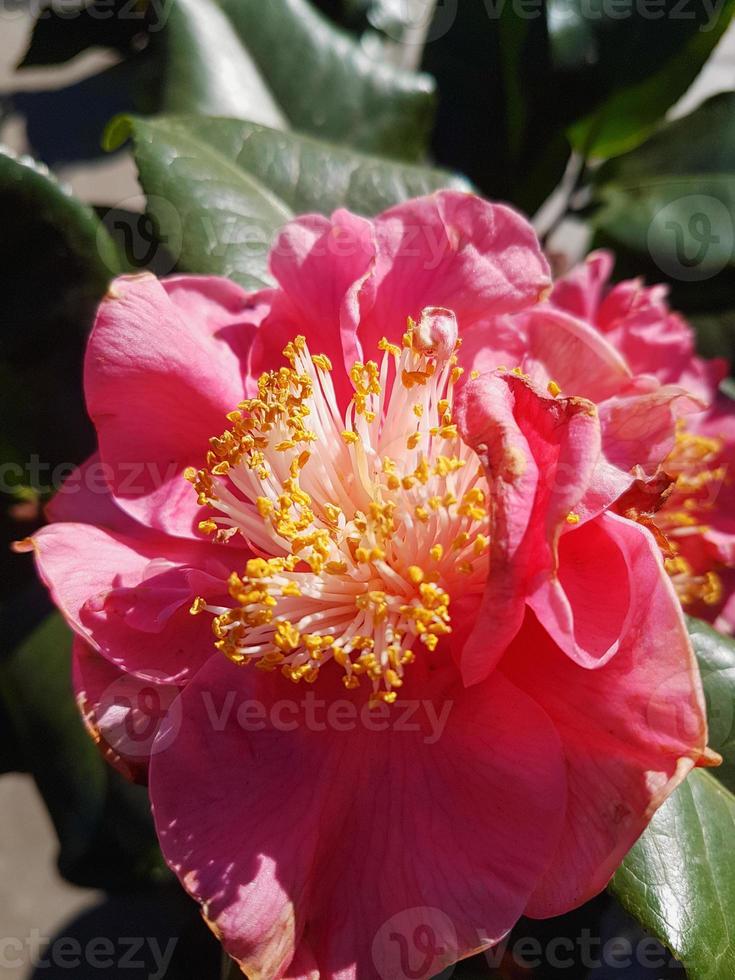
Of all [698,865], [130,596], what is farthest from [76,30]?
[698,865]

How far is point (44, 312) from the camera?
0.78m

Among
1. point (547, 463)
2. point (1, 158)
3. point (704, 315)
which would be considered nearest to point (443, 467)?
point (547, 463)

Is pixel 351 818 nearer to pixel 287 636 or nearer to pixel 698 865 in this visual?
pixel 287 636

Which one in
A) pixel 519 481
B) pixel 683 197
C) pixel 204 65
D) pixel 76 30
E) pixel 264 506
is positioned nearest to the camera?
pixel 519 481

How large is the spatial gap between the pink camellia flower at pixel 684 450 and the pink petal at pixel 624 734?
255mm

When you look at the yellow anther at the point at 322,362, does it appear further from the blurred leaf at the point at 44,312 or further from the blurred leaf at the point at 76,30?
the blurred leaf at the point at 76,30

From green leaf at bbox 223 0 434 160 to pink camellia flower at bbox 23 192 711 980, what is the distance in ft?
1.25

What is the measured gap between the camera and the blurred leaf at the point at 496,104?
3.19 feet

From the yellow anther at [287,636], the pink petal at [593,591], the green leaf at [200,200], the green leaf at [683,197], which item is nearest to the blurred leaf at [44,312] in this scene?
the green leaf at [200,200]

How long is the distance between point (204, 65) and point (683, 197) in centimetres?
57

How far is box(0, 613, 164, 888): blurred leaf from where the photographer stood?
2.76 ft

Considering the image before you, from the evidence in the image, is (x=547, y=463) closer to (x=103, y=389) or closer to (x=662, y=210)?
(x=103, y=389)

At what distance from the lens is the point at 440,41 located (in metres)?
1.05

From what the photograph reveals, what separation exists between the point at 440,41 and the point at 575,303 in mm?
473
